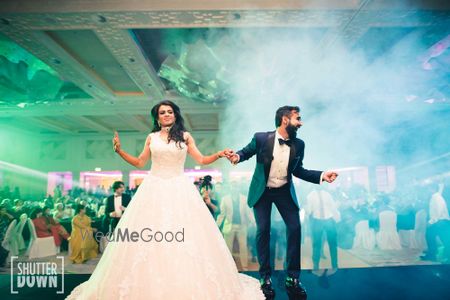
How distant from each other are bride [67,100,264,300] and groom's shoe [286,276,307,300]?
0.84 ft

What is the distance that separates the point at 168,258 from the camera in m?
1.80

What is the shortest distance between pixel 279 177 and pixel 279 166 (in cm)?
10

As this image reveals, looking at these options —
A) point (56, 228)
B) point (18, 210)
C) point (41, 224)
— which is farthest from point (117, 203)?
point (18, 210)

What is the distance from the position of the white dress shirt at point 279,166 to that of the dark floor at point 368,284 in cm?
91

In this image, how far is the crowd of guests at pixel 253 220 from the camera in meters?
5.05

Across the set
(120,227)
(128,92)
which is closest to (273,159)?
(120,227)

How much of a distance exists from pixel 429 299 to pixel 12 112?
14091 millimetres

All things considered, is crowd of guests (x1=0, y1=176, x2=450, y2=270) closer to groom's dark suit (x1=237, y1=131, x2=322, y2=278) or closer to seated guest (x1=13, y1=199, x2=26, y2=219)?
seated guest (x1=13, y1=199, x2=26, y2=219)

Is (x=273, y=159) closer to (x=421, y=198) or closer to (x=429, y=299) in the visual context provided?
(x=429, y=299)

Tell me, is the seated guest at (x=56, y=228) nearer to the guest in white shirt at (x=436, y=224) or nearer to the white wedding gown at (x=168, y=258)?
the white wedding gown at (x=168, y=258)

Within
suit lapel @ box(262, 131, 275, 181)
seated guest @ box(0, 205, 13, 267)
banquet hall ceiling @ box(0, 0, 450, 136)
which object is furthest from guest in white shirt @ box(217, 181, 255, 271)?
seated guest @ box(0, 205, 13, 267)

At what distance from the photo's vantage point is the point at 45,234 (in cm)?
618

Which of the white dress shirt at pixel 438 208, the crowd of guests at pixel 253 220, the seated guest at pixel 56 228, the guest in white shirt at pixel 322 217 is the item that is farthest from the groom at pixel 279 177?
the seated guest at pixel 56 228

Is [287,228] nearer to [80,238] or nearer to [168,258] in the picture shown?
[168,258]
